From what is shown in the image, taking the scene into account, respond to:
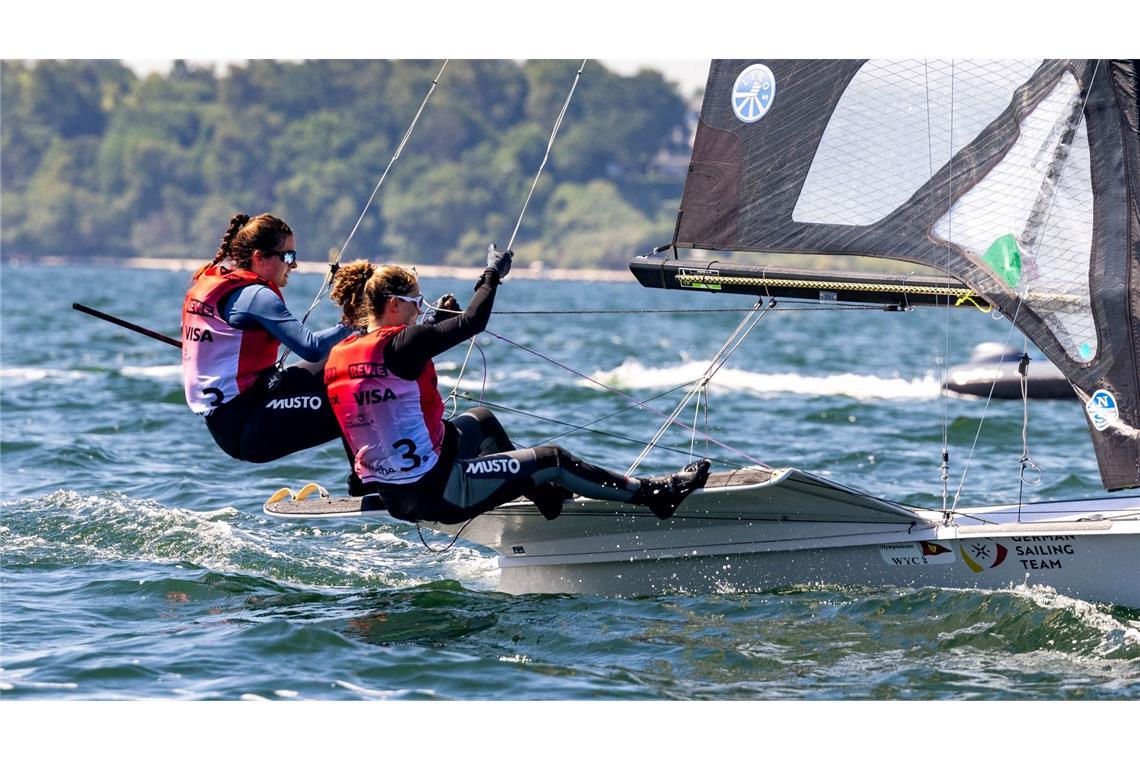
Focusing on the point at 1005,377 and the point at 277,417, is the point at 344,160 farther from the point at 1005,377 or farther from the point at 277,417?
the point at 277,417

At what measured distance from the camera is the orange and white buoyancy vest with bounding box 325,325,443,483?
223 inches

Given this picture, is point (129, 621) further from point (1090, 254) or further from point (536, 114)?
point (536, 114)

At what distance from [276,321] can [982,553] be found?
295 cm

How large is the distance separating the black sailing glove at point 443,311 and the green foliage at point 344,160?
2568 inches

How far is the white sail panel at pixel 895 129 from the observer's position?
625 cm

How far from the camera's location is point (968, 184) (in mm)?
6281

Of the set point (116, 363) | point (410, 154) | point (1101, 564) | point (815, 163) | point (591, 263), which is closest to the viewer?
point (1101, 564)

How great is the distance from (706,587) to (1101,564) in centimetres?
161

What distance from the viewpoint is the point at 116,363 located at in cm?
1783

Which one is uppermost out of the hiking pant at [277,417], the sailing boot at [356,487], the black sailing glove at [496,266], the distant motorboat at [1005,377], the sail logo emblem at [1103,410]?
the distant motorboat at [1005,377]

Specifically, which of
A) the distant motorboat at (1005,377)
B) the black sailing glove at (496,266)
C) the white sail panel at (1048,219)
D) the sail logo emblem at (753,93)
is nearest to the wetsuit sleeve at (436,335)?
the black sailing glove at (496,266)

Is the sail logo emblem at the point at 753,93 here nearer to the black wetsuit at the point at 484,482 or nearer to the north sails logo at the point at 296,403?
the black wetsuit at the point at 484,482

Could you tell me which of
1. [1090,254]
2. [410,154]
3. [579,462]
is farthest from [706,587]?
[410,154]

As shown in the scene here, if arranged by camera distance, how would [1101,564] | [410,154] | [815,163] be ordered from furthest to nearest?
[410,154], [815,163], [1101,564]
